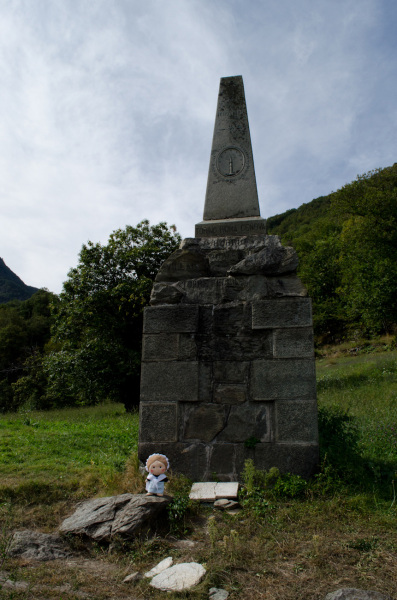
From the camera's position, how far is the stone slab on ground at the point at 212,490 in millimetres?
3750

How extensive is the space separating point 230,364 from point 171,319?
0.78m

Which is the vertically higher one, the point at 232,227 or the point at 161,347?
the point at 232,227

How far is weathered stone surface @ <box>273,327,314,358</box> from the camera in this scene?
427 centimetres

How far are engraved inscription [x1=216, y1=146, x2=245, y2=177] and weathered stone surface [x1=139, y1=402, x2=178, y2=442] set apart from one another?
294 centimetres

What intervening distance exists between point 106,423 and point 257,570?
7.29 meters

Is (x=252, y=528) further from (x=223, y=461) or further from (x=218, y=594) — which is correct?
(x=223, y=461)

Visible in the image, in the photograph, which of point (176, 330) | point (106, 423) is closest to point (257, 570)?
point (176, 330)

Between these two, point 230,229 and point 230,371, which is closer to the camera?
point 230,371

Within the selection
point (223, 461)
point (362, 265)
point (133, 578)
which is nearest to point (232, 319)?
point (223, 461)

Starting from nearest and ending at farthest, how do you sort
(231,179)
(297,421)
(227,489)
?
(227,489), (297,421), (231,179)

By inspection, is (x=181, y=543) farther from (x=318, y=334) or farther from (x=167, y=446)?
(x=318, y=334)

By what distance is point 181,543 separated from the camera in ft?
10.5

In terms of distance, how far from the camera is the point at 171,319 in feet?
14.9

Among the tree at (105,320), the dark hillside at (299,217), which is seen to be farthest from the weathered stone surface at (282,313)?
the dark hillside at (299,217)
